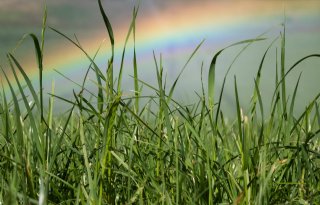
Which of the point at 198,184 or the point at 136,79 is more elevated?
the point at 136,79

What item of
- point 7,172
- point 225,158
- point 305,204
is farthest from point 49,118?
point 305,204

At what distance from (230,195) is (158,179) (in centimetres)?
16

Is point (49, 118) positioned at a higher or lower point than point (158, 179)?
higher

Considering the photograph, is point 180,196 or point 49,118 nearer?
point 180,196

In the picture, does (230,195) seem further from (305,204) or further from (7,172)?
(7,172)

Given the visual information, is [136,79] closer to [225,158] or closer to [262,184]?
[225,158]

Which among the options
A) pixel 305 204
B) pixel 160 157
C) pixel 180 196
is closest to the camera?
pixel 305 204

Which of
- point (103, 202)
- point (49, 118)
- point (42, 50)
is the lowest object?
point (103, 202)

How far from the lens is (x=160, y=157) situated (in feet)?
3.56

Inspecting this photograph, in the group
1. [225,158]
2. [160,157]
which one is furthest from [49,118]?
[225,158]

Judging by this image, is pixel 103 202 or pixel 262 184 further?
pixel 103 202

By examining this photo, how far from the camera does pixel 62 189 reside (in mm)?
1089

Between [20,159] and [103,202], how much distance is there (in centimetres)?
18

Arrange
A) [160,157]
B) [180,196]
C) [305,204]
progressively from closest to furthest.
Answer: [305,204] < [180,196] < [160,157]
